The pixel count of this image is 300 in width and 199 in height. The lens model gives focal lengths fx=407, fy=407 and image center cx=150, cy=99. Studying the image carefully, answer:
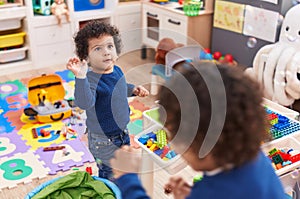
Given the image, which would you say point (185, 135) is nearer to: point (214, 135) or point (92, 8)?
point (214, 135)

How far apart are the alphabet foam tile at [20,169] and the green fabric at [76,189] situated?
0.50 metres

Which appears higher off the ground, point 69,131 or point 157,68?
point 157,68

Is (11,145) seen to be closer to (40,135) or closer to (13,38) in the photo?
(40,135)

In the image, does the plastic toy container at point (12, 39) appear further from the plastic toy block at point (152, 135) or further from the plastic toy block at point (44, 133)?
the plastic toy block at point (152, 135)

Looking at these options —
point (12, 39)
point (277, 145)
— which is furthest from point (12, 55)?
point (277, 145)

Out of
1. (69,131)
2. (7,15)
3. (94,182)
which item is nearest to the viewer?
(94,182)

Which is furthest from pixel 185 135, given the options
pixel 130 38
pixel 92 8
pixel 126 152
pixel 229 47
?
pixel 92 8

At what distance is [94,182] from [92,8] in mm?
2075

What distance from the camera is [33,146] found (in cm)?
197

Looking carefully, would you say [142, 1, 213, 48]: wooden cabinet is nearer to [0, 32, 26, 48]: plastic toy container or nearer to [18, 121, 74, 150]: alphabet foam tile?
[0, 32, 26, 48]: plastic toy container

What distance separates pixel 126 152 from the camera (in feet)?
2.92

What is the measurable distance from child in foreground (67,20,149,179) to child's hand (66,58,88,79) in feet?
0.11

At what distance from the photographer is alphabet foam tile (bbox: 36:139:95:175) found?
1.82 m

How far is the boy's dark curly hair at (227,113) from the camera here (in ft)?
1.79
